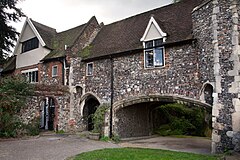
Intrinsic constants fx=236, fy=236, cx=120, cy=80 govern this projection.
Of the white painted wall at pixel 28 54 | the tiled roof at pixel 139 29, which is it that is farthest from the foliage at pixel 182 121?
the white painted wall at pixel 28 54

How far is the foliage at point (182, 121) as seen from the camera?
67.2 ft

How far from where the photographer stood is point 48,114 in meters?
19.8

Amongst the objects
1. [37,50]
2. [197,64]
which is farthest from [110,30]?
[197,64]

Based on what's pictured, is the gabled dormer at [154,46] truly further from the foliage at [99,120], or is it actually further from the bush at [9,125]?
the bush at [9,125]

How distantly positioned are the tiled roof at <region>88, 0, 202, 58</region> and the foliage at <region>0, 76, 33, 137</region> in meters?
5.23

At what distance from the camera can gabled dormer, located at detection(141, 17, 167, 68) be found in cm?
1340

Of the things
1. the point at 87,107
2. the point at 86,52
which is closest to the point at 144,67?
the point at 86,52

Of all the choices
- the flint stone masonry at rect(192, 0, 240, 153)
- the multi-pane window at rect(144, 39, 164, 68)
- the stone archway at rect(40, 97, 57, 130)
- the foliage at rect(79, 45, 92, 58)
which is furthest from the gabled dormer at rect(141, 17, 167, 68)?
the stone archway at rect(40, 97, 57, 130)

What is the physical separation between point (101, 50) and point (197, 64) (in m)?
7.83

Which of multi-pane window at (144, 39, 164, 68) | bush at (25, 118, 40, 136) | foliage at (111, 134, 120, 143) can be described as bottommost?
foliage at (111, 134, 120, 143)

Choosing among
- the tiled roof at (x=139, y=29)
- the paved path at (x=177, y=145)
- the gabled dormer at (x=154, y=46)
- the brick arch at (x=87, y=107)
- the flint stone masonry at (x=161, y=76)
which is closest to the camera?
the flint stone masonry at (x=161, y=76)

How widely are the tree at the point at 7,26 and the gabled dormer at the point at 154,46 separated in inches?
513

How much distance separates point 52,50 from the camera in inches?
832

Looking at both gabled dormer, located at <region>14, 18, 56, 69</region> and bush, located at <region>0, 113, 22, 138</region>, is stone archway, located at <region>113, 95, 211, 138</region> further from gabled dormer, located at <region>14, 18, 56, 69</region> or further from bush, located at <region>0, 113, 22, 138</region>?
gabled dormer, located at <region>14, 18, 56, 69</region>
